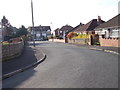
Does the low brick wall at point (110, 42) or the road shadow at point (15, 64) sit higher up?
the low brick wall at point (110, 42)

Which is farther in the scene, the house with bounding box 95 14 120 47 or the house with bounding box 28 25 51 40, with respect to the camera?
the house with bounding box 28 25 51 40

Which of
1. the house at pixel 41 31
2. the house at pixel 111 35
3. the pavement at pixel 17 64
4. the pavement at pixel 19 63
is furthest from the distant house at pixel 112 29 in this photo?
the house at pixel 41 31

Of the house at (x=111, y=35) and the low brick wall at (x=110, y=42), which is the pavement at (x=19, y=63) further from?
the house at (x=111, y=35)

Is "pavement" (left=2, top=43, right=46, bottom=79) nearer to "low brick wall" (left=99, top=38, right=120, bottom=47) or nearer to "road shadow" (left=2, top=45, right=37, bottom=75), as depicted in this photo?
"road shadow" (left=2, top=45, right=37, bottom=75)

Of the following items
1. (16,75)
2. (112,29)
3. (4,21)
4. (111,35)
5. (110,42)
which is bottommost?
(16,75)

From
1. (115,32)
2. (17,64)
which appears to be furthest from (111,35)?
(17,64)

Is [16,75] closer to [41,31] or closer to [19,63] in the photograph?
[19,63]

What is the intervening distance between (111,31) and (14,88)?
2800cm

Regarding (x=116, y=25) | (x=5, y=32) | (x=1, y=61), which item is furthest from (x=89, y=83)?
(x=5, y=32)

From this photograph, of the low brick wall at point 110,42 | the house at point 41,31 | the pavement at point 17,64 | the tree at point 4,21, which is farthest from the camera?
the house at point 41,31

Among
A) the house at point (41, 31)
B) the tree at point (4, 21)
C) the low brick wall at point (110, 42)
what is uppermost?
the tree at point (4, 21)

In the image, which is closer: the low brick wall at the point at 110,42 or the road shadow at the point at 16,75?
the road shadow at the point at 16,75

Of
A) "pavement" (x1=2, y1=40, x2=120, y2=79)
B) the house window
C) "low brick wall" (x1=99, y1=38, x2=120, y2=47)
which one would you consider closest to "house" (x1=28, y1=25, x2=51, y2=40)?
the house window

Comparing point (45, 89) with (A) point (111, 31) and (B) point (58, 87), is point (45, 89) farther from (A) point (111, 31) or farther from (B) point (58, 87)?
(A) point (111, 31)
